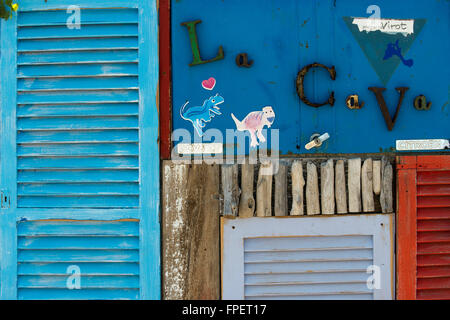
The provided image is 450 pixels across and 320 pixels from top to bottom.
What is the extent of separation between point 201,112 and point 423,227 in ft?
5.55

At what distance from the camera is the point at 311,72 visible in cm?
261

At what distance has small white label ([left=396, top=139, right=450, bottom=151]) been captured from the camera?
263 cm

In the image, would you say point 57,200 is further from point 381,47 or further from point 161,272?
point 381,47

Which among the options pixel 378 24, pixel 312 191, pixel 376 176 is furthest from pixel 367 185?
pixel 378 24

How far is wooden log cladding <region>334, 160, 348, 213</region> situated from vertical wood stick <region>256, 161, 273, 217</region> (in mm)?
451

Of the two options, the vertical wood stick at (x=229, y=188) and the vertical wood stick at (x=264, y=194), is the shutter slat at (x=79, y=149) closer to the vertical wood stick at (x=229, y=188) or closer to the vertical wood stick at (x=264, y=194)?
the vertical wood stick at (x=229, y=188)

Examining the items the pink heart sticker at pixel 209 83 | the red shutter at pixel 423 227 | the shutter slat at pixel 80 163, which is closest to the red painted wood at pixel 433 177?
the red shutter at pixel 423 227

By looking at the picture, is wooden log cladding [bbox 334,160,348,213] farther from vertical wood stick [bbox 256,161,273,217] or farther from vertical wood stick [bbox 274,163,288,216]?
vertical wood stick [bbox 256,161,273,217]

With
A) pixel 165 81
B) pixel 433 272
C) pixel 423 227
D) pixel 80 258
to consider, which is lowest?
pixel 433 272

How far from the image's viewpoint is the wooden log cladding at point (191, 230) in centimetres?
257

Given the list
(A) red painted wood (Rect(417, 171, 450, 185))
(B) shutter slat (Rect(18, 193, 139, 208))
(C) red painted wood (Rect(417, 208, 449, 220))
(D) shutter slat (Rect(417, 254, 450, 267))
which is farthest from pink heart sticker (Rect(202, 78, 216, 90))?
(D) shutter slat (Rect(417, 254, 450, 267))

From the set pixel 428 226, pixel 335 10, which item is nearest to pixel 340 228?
pixel 428 226

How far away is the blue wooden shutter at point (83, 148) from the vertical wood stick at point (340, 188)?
121 cm

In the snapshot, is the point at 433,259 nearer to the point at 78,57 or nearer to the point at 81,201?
the point at 81,201
